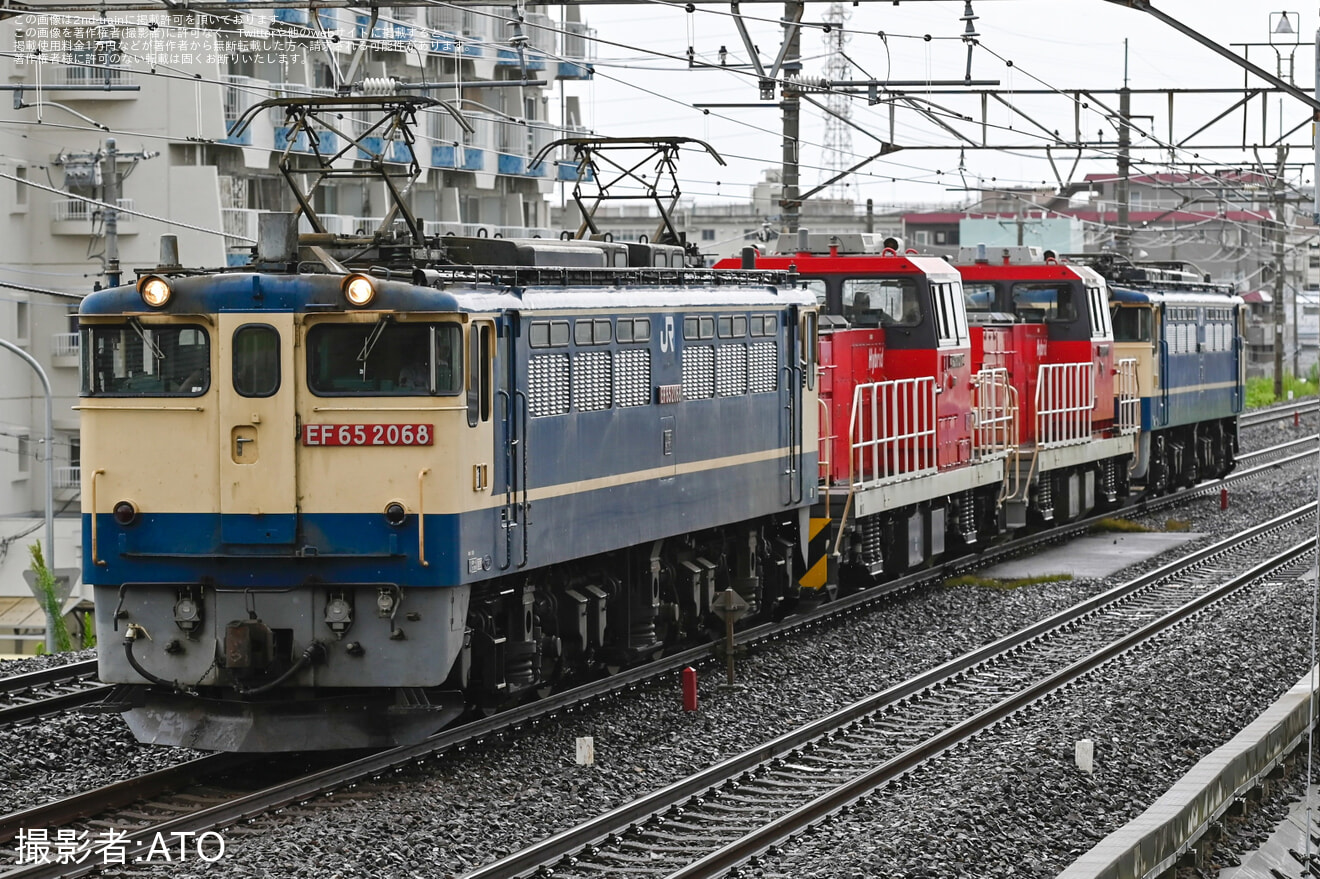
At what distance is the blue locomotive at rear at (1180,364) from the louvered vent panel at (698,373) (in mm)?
15795

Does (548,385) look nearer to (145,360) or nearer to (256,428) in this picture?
(256,428)

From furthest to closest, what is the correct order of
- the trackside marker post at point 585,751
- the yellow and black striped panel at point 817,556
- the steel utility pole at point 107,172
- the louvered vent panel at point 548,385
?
1. the steel utility pole at point 107,172
2. the yellow and black striped panel at point 817,556
3. the louvered vent panel at point 548,385
4. the trackside marker post at point 585,751

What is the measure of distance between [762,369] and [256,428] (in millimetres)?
6650

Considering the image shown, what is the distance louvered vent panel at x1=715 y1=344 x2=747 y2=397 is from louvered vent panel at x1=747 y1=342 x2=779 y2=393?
0.15 metres

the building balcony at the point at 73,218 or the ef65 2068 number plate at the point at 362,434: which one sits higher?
the building balcony at the point at 73,218

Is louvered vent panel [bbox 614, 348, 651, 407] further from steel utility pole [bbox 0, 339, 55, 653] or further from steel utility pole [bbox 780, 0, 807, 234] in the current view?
steel utility pole [bbox 780, 0, 807, 234]

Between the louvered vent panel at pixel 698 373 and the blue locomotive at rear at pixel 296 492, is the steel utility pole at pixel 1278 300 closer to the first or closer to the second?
the louvered vent panel at pixel 698 373

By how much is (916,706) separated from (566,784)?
4.14m

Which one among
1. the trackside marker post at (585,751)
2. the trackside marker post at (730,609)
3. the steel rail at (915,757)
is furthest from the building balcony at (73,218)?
the trackside marker post at (585,751)

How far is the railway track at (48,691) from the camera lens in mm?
13602

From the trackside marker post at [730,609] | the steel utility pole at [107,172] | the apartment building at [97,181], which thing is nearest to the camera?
the trackside marker post at [730,609]

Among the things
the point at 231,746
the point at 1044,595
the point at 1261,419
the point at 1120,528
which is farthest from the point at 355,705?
the point at 1261,419

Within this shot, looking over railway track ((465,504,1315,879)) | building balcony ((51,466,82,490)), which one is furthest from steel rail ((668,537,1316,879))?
building balcony ((51,466,82,490))

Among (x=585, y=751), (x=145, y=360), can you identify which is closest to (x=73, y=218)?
(x=145, y=360)
